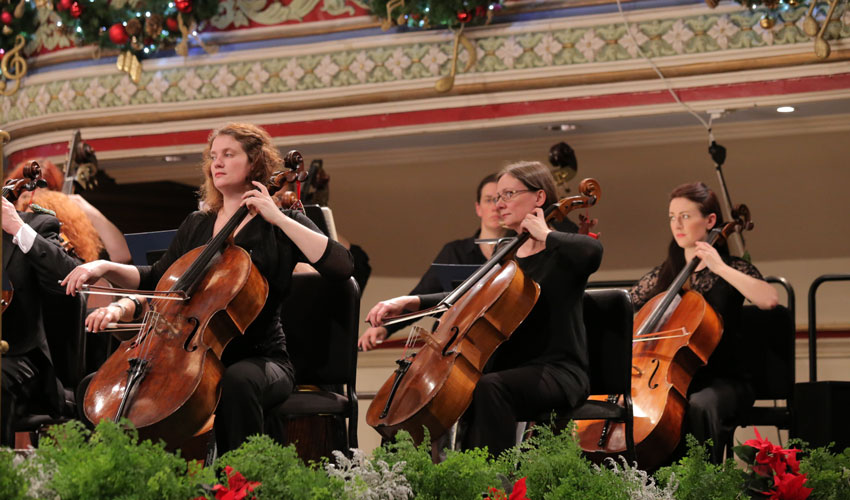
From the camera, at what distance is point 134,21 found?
588cm

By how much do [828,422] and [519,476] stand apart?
2.10 metres

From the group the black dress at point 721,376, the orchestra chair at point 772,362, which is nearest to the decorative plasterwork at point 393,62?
the black dress at point 721,376

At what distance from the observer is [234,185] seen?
3119 mm

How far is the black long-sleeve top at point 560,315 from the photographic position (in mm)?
3121

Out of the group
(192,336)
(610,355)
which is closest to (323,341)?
(192,336)

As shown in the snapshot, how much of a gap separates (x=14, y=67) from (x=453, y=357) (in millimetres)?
4281

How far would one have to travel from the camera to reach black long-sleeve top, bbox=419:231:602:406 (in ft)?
10.2

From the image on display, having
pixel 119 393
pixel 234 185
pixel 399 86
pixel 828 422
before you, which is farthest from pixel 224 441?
pixel 399 86

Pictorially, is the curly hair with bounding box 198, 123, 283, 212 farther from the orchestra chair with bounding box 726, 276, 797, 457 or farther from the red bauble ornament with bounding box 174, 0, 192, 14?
the red bauble ornament with bounding box 174, 0, 192, 14

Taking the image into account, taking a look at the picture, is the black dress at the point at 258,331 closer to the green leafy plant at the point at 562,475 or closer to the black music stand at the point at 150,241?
the black music stand at the point at 150,241

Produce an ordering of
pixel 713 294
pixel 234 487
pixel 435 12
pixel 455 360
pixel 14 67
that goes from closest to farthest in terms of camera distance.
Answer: pixel 234 487
pixel 455 360
pixel 713 294
pixel 435 12
pixel 14 67

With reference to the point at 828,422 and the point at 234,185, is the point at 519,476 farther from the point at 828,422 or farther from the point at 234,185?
the point at 828,422

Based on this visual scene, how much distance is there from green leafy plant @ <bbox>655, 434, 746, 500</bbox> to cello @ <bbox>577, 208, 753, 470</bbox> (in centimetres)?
111

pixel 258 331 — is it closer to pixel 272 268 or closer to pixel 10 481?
pixel 272 268
